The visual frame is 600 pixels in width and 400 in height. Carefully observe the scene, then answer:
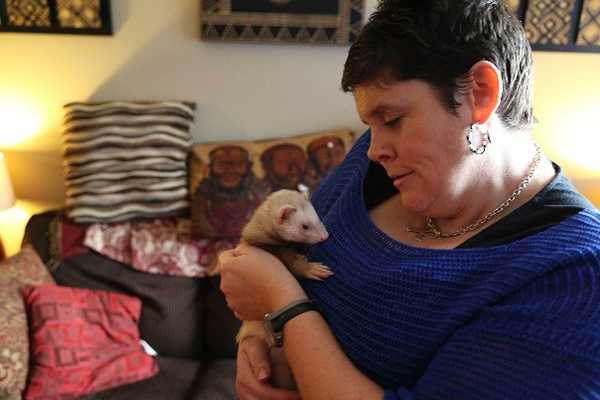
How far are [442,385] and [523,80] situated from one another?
0.49 meters

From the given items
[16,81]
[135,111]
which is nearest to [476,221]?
[135,111]

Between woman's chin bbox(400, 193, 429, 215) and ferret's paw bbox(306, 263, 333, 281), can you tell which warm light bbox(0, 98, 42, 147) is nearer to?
ferret's paw bbox(306, 263, 333, 281)

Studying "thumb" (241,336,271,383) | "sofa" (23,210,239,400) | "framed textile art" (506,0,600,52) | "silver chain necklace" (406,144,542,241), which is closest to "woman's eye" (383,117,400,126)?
"silver chain necklace" (406,144,542,241)

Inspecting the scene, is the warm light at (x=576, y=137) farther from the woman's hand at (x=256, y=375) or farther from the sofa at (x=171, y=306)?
the woman's hand at (x=256, y=375)

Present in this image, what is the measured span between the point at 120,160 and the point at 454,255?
74.3 inches

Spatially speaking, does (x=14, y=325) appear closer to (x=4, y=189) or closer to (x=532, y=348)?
(x=4, y=189)

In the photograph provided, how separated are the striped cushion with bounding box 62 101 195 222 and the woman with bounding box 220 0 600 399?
1534mm

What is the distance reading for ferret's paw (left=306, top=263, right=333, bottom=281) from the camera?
93 cm

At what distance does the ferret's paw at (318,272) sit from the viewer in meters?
0.93

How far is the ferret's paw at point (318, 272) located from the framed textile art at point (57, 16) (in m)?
1.98

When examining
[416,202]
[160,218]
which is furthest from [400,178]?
[160,218]

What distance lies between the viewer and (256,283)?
0.95m

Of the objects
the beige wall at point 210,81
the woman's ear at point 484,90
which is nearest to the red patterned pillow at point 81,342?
the beige wall at point 210,81

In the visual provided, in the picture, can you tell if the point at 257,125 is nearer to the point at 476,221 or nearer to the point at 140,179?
the point at 140,179
